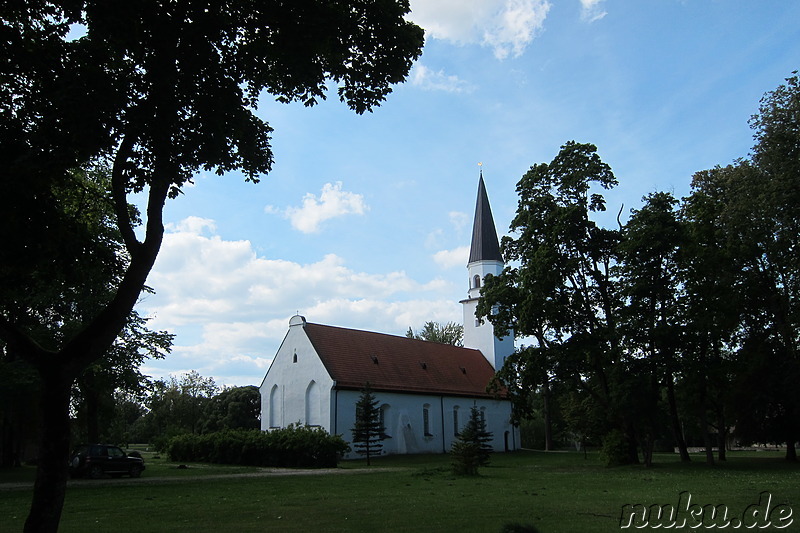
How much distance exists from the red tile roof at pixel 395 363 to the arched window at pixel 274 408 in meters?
5.55

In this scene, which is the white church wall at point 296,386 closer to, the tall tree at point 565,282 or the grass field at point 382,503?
the tall tree at point 565,282

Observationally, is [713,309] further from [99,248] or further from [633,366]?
[99,248]

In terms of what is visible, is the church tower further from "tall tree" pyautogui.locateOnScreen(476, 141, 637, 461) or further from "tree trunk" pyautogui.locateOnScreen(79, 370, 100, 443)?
"tree trunk" pyautogui.locateOnScreen(79, 370, 100, 443)

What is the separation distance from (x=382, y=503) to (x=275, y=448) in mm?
21665

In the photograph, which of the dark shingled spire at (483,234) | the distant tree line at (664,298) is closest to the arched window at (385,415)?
the distant tree line at (664,298)

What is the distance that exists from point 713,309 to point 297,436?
2108 centimetres

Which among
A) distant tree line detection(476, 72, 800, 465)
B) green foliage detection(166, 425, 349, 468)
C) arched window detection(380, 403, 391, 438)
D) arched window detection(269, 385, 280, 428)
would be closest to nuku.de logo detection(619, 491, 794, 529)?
distant tree line detection(476, 72, 800, 465)

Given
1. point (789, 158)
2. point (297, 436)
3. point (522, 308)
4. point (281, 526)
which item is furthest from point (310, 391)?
point (281, 526)

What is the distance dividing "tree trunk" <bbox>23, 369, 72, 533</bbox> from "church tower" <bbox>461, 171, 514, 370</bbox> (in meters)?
47.6

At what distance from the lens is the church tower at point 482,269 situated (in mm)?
57000

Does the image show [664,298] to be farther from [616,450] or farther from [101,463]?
[101,463]

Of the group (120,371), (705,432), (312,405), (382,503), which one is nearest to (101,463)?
(120,371)

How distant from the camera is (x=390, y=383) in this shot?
46.6 meters

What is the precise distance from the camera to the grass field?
1126 cm
